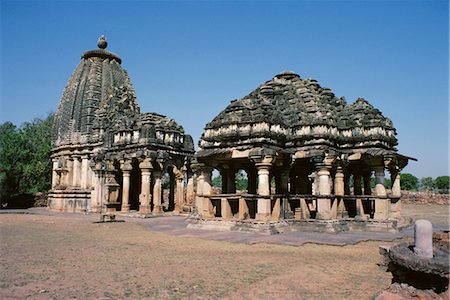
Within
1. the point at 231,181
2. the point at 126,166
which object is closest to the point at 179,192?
the point at 126,166

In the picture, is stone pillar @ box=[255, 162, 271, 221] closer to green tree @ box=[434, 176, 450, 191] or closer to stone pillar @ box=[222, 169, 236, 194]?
stone pillar @ box=[222, 169, 236, 194]

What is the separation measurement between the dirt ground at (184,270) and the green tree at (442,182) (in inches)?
3980

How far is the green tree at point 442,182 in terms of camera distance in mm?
97238

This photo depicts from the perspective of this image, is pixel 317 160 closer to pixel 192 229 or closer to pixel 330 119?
pixel 330 119

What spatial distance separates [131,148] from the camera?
23984 millimetres

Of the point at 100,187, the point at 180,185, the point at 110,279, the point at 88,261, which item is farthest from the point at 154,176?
the point at 110,279

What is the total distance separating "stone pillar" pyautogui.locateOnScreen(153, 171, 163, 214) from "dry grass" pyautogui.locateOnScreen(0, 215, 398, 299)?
11.3 m

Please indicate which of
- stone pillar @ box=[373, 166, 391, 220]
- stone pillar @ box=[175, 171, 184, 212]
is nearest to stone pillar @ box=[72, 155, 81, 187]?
stone pillar @ box=[175, 171, 184, 212]

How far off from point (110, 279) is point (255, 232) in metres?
7.29

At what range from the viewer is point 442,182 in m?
99.8

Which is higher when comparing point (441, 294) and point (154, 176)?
point (154, 176)

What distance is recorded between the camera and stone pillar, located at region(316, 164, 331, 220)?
14.5m

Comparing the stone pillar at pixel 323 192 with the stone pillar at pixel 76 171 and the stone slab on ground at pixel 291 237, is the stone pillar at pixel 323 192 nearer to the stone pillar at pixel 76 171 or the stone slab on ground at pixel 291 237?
the stone slab on ground at pixel 291 237

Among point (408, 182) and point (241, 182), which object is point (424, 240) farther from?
point (408, 182)
